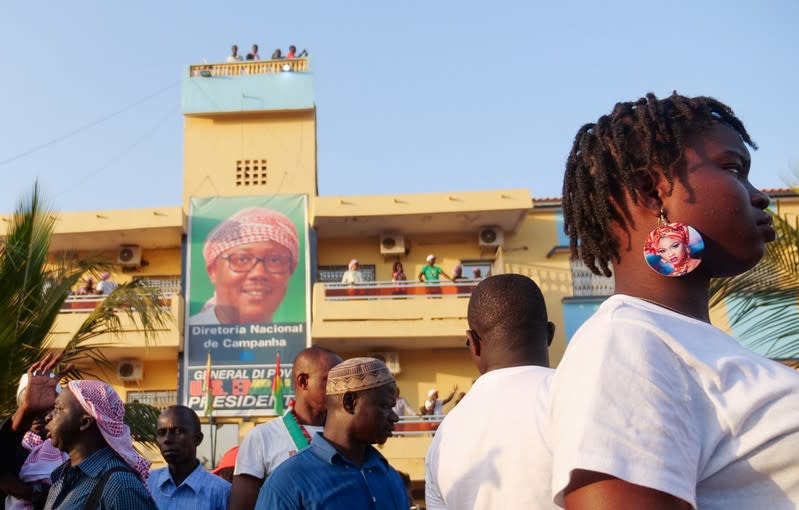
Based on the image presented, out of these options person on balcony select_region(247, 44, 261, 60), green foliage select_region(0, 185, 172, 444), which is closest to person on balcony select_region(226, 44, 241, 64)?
person on balcony select_region(247, 44, 261, 60)

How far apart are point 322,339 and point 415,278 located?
114 inches

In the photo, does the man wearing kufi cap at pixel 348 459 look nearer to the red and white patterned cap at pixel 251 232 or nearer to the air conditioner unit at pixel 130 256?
the red and white patterned cap at pixel 251 232

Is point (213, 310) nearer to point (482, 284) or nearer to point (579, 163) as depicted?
point (482, 284)

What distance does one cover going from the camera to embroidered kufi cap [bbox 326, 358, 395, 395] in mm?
3422

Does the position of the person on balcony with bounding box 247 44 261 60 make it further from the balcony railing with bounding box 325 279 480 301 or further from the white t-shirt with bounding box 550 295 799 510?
the white t-shirt with bounding box 550 295 799 510

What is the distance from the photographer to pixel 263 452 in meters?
4.06

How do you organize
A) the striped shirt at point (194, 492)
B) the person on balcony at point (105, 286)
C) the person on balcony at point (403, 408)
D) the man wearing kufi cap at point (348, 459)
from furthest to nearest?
1. the person on balcony at point (105, 286)
2. the person on balcony at point (403, 408)
3. the striped shirt at point (194, 492)
4. the man wearing kufi cap at point (348, 459)

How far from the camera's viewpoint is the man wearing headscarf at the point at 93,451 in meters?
3.23

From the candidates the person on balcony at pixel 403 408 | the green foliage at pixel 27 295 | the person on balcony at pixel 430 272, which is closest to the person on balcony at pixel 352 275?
the person on balcony at pixel 430 272

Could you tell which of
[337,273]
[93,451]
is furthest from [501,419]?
[337,273]

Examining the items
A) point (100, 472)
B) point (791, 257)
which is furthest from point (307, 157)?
point (100, 472)

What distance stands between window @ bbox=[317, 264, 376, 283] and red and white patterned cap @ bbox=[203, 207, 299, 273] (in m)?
1.56

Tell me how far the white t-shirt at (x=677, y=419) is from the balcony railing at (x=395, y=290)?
16921 millimetres

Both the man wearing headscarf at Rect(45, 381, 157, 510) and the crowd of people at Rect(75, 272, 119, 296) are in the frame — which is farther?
the crowd of people at Rect(75, 272, 119, 296)
